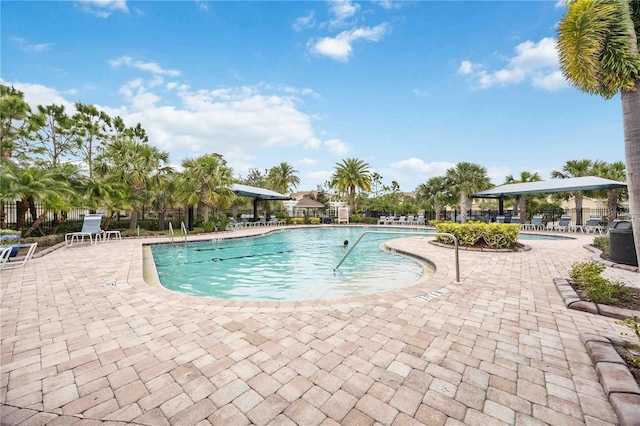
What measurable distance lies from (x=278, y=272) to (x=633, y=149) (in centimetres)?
690

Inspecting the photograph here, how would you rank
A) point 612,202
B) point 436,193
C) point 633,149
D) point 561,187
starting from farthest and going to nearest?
point 436,193 < point 612,202 < point 561,187 < point 633,149

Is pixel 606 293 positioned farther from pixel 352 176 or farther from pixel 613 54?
pixel 352 176

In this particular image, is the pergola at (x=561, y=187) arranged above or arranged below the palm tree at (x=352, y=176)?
below

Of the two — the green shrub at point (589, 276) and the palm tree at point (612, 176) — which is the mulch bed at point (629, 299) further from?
the palm tree at point (612, 176)

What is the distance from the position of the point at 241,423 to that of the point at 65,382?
1560mm

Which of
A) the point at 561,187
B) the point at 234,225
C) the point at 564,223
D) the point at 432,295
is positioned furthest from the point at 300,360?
the point at 564,223

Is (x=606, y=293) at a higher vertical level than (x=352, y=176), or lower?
lower

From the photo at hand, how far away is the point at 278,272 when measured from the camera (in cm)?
756

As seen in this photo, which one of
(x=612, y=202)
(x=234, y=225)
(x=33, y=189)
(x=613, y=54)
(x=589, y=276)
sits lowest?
(x=589, y=276)

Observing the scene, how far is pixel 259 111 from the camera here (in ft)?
56.2

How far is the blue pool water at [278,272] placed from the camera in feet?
19.2

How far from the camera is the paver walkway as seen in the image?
5.80ft

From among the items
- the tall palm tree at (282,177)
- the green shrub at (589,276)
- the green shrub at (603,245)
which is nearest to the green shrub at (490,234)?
the green shrub at (603,245)

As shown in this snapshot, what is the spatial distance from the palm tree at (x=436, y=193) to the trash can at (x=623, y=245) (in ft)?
49.4
